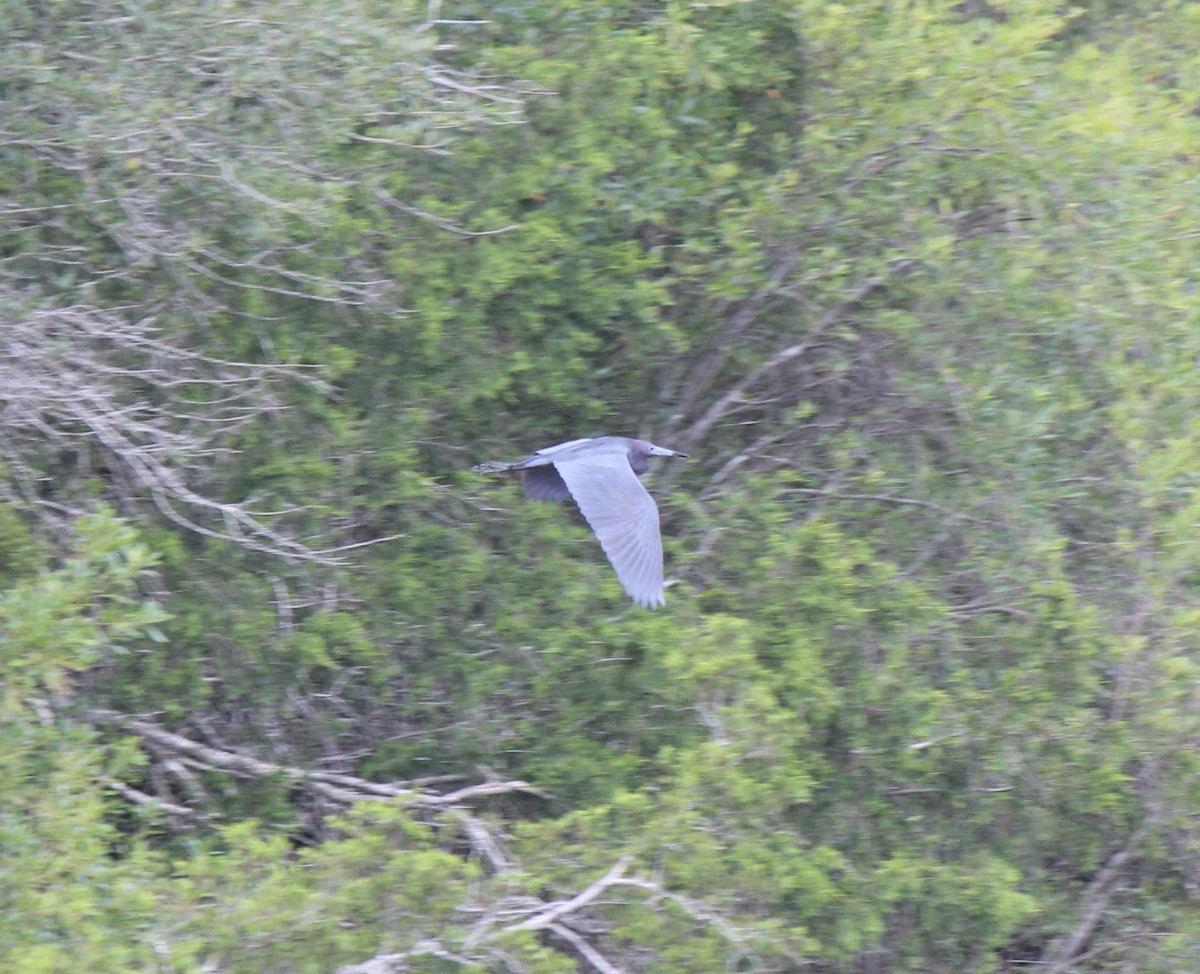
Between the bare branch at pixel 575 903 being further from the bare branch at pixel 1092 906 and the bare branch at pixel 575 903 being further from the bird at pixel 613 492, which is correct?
the bare branch at pixel 1092 906

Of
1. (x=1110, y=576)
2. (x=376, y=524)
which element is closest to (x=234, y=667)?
(x=376, y=524)

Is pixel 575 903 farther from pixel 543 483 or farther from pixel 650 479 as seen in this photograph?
pixel 650 479

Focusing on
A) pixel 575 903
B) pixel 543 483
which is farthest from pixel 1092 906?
pixel 543 483

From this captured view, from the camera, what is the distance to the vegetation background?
12.9 ft

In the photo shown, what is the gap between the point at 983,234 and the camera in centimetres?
491

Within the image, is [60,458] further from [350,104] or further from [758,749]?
[758,749]

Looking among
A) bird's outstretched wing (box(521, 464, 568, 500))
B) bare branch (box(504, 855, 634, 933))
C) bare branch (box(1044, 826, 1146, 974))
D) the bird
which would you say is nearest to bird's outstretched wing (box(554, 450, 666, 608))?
the bird

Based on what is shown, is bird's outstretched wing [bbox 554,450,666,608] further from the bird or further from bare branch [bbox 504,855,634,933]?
bare branch [bbox 504,855,634,933]

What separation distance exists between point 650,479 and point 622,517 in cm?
66

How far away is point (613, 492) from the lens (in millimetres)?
4234

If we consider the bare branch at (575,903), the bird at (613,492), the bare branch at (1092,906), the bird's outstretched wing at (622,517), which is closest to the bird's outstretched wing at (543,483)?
the bird at (613,492)

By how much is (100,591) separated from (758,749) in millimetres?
1678

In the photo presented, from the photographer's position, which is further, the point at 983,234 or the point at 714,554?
the point at 983,234

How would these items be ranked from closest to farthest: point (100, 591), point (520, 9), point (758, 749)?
point (100, 591) → point (758, 749) → point (520, 9)
